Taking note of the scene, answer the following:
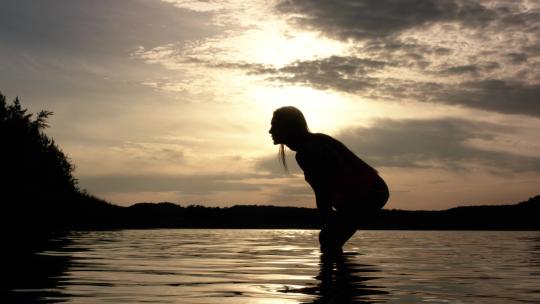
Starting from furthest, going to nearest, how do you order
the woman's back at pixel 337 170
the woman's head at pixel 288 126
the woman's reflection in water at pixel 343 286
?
the woman's head at pixel 288 126 → the woman's back at pixel 337 170 → the woman's reflection in water at pixel 343 286

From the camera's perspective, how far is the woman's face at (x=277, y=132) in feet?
28.5

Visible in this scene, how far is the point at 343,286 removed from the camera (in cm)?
686

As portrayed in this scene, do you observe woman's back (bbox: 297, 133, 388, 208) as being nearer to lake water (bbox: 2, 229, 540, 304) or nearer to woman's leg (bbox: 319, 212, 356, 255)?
woman's leg (bbox: 319, 212, 356, 255)

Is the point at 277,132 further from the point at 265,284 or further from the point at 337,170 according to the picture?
the point at 265,284

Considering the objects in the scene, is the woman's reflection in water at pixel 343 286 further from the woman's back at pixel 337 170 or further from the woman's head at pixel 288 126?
the woman's head at pixel 288 126

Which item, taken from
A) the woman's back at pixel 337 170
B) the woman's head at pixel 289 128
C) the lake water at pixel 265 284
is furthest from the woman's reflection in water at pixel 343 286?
the woman's head at pixel 289 128

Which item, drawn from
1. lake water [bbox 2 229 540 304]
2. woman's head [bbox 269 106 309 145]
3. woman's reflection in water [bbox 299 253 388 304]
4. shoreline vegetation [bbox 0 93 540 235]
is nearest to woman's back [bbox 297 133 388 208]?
woman's head [bbox 269 106 309 145]

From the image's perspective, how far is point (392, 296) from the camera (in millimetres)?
6359

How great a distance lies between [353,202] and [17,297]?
4348 millimetres

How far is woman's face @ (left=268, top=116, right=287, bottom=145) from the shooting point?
28.5 ft

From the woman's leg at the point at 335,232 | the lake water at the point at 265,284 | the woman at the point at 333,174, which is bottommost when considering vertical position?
the lake water at the point at 265,284

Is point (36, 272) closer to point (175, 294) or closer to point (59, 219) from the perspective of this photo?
point (175, 294)

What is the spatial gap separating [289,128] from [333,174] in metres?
0.84

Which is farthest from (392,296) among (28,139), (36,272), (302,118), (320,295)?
(28,139)
